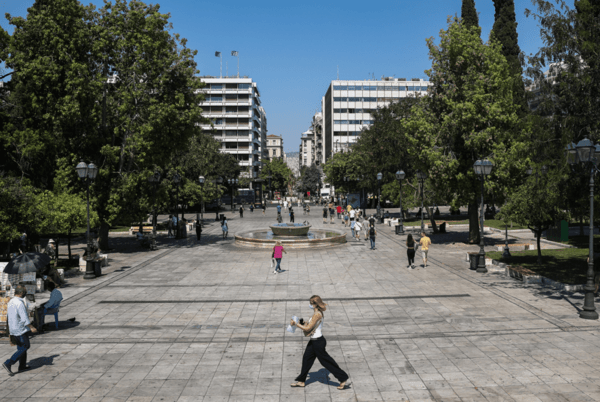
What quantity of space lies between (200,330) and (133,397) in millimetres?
3878

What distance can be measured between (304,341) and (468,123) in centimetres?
2034

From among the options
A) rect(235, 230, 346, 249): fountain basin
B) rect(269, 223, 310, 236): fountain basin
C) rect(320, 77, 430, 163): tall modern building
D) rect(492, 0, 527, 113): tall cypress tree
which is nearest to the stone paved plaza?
rect(235, 230, 346, 249): fountain basin

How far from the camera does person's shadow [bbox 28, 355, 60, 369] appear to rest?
9.31 metres

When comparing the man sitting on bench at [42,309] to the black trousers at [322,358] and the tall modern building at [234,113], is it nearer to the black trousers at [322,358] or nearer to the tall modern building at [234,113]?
the black trousers at [322,358]

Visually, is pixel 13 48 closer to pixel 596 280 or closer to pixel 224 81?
pixel 596 280

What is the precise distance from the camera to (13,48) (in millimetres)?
24188

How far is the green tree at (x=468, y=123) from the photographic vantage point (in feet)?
86.8

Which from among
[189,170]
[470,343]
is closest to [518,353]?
[470,343]

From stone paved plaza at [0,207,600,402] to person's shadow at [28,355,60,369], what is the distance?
4cm

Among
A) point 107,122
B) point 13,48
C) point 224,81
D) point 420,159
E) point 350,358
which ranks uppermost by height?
point 224,81

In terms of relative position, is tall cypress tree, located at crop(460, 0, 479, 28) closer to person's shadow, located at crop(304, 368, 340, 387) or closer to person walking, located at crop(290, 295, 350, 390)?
person's shadow, located at crop(304, 368, 340, 387)

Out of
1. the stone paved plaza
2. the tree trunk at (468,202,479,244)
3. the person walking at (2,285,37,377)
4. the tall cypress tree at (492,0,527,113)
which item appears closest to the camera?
the stone paved plaza

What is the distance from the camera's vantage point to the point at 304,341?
10711 millimetres

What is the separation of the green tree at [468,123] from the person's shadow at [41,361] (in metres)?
22.1
